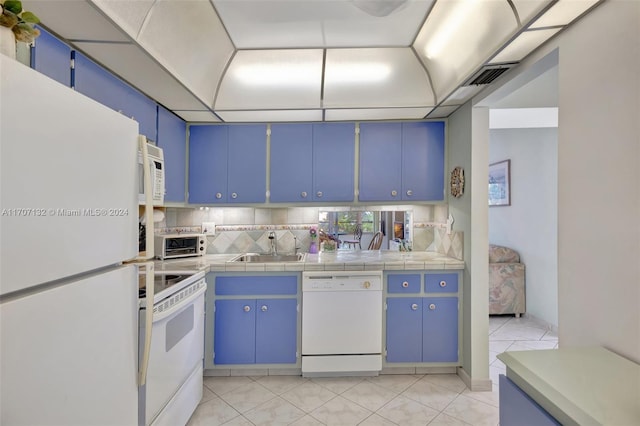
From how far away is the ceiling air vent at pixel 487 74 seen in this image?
1.77 metres

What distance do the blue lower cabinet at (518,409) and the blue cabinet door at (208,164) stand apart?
2.53 metres

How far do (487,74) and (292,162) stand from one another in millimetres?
1710

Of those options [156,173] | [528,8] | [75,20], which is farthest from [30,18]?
[528,8]

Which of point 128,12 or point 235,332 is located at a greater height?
point 128,12

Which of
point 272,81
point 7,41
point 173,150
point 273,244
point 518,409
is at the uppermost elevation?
point 272,81

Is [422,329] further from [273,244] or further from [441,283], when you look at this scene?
[273,244]

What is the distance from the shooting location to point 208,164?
2795 mm

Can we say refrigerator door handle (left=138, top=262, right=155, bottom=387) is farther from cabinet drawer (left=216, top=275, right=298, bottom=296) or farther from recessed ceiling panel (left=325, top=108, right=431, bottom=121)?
recessed ceiling panel (left=325, top=108, right=431, bottom=121)

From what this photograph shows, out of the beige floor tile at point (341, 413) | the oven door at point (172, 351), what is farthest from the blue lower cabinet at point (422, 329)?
the oven door at point (172, 351)

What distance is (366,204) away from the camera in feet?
9.23

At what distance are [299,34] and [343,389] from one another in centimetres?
272

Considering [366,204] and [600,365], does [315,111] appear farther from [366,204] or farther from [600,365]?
[600,365]

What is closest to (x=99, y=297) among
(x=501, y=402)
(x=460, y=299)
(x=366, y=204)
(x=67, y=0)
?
(x=67, y=0)

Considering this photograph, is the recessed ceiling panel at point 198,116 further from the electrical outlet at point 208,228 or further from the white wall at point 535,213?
the white wall at point 535,213
